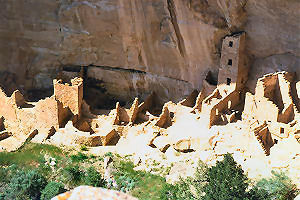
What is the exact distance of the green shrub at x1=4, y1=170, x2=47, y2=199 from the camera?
13.8 m

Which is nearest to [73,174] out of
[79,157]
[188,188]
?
[79,157]

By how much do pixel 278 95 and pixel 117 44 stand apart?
8268 millimetres

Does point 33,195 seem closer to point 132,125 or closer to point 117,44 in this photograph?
point 132,125

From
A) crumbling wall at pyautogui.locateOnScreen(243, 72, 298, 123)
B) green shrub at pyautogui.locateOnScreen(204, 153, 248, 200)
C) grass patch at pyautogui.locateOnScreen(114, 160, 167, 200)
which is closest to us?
green shrub at pyautogui.locateOnScreen(204, 153, 248, 200)

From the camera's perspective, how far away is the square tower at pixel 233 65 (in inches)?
715

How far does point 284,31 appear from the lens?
17.0 metres

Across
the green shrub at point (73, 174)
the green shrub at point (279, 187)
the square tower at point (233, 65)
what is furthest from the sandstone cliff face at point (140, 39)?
the green shrub at point (73, 174)

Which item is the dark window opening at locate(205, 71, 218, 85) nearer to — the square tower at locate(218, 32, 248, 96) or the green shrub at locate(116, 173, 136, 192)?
the square tower at locate(218, 32, 248, 96)

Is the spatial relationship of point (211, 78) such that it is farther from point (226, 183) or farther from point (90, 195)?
point (90, 195)

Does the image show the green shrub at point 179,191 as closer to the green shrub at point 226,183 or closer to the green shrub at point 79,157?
the green shrub at point 226,183

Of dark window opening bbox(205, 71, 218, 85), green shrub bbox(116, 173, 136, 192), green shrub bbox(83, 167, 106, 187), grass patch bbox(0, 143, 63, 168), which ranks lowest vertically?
grass patch bbox(0, 143, 63, 168)

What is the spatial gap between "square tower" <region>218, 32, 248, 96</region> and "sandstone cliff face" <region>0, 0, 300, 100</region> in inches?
12.8

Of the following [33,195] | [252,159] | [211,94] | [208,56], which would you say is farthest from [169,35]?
[33,195]

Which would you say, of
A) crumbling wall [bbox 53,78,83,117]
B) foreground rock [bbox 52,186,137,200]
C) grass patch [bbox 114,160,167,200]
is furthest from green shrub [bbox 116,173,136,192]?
foreground rock [bbox 52,186,137,200]
